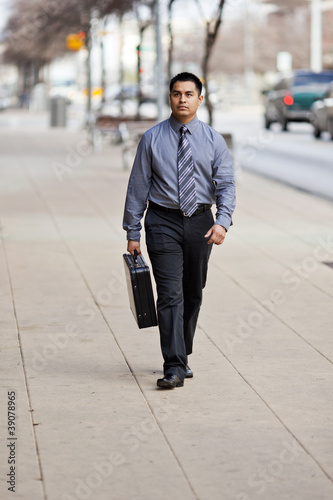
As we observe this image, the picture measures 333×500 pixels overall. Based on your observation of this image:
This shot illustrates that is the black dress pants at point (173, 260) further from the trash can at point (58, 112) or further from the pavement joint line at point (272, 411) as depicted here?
the trash can at point (58, 112)

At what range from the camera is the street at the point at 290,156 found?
18.5 metres

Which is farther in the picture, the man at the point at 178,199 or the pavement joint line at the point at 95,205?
the pavement joint line at the point at 95,205

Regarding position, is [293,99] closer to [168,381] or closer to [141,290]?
[141,290]

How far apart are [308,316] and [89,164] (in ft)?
48.2

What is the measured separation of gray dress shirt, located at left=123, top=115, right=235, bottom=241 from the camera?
543 centimetres

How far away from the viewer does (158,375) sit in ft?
19.0

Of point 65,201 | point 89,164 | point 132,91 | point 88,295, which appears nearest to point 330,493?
point 88,295

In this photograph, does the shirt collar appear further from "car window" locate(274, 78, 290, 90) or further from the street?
"car window" locate(274, 78, 290, 90)

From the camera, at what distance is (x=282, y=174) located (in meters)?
19.9

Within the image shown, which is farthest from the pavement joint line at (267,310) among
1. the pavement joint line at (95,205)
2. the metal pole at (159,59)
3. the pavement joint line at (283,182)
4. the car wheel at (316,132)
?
the car wheel at (316,132)

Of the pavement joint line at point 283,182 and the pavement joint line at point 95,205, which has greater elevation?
the pavement joint line at point 95,205

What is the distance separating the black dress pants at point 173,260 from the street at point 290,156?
10323 millimetres

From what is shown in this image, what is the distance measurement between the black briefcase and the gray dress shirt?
18 centimetres

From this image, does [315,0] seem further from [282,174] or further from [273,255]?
[273,255]
